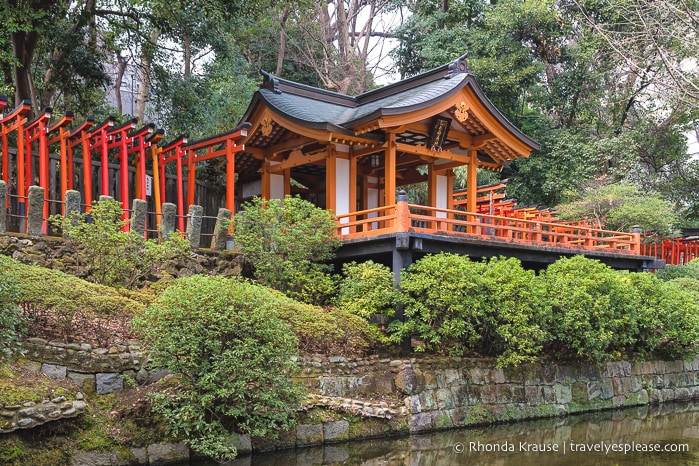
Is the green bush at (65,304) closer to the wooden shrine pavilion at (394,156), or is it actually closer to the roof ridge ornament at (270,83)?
the wooden shrine pavilion at (394,156)

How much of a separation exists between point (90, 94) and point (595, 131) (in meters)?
18.8

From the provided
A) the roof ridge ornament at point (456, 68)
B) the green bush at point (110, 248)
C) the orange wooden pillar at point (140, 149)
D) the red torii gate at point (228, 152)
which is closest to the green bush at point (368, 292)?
the green bush at point (110, 248)

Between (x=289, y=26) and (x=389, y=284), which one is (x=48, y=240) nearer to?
(x=389, y=284)

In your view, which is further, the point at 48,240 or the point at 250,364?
the point at 48,240

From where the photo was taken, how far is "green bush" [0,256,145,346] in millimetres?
8297

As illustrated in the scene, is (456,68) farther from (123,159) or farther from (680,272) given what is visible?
(680,272)

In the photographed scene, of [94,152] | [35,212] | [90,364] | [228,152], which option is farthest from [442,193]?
[90,364]

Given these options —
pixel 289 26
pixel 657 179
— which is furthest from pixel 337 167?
pixel 657 179

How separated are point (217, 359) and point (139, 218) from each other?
4954 mm

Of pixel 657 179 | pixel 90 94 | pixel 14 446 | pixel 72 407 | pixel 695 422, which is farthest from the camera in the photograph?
pixel 657 179

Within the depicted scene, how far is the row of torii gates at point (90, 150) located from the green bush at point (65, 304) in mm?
3084

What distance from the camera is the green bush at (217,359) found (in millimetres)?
7844

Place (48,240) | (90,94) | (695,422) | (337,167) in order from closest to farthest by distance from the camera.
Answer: (48,240) → (695,422) → (337,167) → (90,94)

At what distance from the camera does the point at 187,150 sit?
50.4 ft
